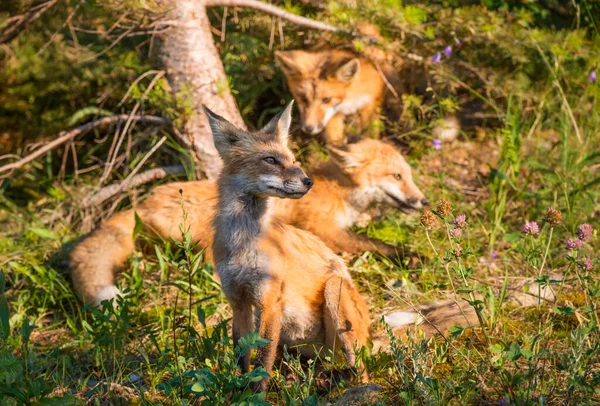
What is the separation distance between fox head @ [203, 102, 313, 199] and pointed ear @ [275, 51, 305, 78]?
2.81 metres

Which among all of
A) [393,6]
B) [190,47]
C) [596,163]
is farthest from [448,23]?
[190,47]

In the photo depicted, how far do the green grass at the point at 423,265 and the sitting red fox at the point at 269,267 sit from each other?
0.67 feet

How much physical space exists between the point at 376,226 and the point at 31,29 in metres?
5.28

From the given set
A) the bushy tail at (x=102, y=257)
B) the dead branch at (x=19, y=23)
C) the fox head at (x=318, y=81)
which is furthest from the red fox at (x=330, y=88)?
the dead branch at (x=19, y=23)

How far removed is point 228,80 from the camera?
637cm

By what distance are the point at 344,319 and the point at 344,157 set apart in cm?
221

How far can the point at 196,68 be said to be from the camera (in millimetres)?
6051

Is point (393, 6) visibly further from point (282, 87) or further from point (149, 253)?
point (149, 253)

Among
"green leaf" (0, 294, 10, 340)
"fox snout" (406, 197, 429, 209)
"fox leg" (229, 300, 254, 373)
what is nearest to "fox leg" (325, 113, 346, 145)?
"fox snout" (406, 197, 429, 209)

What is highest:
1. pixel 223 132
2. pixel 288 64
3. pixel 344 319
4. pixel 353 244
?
pixel 223 132

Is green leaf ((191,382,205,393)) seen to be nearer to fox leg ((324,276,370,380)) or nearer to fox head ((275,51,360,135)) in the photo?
fox leg ((324,276,370,380))

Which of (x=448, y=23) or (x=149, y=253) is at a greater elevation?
(x=448, y=23)

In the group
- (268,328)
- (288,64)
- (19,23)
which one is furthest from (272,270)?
(19,23)

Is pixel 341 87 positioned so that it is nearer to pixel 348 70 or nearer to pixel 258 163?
pixel 348 70
